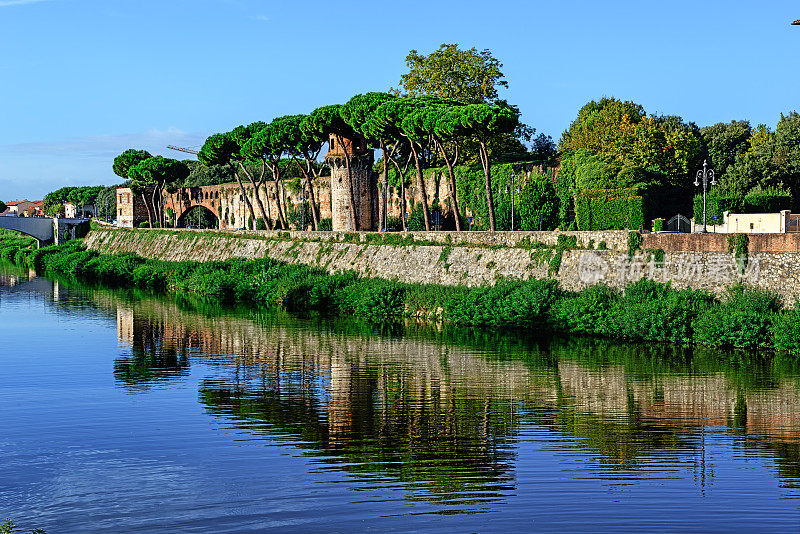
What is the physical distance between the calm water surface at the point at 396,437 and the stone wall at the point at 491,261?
3962 mm

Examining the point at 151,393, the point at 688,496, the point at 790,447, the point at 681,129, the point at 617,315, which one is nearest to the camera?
the point at 688,496

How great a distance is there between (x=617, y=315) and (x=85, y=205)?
142 m

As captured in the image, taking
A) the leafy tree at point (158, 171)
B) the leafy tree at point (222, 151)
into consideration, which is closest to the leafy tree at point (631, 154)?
the leafy tree at point (222, 151)

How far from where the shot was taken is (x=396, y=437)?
20.9 metres

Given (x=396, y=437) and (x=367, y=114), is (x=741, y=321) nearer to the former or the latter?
(x=396, y=437)

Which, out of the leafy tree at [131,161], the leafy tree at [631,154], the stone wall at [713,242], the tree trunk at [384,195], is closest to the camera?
the stone wall at [713,242]

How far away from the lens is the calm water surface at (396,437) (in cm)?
1547

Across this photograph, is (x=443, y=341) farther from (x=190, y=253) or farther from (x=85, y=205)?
(x=85, y=205)

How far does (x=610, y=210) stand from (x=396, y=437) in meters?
33.7

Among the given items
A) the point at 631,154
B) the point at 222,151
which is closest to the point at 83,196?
the point at 222,151

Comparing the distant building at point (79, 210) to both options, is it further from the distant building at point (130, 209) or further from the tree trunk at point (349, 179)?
the tree trunk at point (349, 179)

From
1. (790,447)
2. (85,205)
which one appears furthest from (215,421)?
(85,205)

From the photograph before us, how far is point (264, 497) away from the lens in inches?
641

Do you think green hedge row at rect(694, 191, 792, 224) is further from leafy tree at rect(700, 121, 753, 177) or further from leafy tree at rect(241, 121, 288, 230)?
leafy tree at rect(241, 121, 288, 230)
